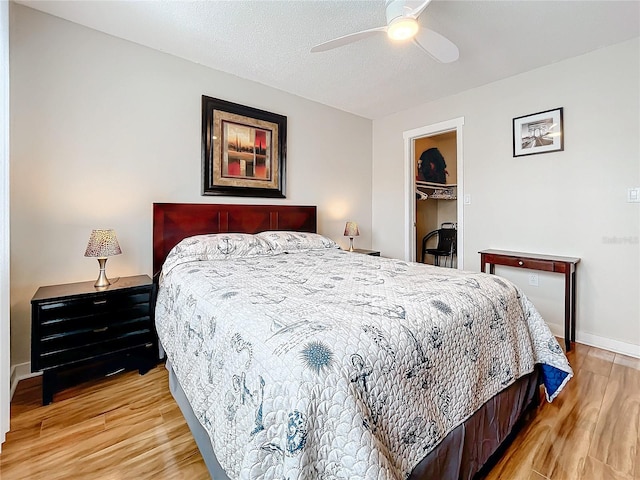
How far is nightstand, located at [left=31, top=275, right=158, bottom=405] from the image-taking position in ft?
5.93

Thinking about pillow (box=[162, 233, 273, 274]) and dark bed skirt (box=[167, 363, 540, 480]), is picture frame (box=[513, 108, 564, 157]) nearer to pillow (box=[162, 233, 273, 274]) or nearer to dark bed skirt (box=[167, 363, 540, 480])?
dark bed skirt (box=[167, 363, 540, 480])

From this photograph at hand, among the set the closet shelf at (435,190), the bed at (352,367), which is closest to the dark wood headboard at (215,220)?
the bed at (352,367)

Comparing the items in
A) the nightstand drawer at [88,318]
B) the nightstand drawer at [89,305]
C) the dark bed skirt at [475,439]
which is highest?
the nightstand drawer at [89,305]

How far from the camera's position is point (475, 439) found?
48.4 inches

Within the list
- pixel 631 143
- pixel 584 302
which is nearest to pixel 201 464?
pixel 584 302

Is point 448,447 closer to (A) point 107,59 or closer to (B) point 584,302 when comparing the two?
(B) point 584,302

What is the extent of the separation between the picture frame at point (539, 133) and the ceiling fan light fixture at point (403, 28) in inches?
70.6

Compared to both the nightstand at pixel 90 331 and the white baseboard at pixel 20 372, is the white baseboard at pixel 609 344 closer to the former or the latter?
the nightstand at pixel 90 331

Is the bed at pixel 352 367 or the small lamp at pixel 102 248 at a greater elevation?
the small lamp at pixel 102 248

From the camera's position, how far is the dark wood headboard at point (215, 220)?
2.60 metres

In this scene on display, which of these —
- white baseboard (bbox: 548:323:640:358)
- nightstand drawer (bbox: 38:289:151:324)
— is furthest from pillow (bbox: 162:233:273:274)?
white baseboard (bbox: 548:323:640:358)

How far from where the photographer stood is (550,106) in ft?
9.37

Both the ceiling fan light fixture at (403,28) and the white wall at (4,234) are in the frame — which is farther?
the ceiling fan light fixture at (403,28)

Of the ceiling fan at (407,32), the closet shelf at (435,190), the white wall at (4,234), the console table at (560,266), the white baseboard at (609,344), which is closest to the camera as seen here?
the white wall at (4,234)
